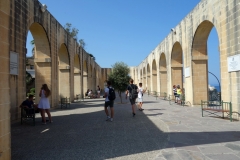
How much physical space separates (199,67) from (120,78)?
19.1 feet

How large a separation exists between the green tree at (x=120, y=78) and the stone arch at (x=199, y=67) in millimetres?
5335

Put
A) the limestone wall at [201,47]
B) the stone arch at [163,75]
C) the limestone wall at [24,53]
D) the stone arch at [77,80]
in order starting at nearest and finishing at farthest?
the limestone wall at [24,53], the limestone wall at [201,47], the stone arch at [77,80], the stone arch at [163,75]

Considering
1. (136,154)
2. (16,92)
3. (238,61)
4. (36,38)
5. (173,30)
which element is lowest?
(136,154)

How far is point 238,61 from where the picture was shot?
24.1 ft

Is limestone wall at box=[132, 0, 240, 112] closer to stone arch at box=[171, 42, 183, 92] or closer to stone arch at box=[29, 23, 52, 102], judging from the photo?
stone arch at box=[171, 42, 183, 92]

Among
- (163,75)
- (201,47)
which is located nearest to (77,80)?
(163,75)

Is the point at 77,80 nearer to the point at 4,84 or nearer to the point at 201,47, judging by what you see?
the point at 201,47

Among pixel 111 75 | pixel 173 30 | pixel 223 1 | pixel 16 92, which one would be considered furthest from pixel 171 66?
pixel 16 92

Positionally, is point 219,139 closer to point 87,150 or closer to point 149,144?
point 149,144

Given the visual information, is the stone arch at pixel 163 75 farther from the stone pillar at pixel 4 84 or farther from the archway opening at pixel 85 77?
the stone pillar at pixel 4 84

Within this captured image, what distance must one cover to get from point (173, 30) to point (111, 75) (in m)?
5.34

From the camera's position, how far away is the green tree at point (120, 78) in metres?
15.9

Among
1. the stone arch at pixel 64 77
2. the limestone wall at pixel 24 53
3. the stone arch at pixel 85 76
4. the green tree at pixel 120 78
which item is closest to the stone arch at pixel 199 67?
the green tree at pixel 120 78

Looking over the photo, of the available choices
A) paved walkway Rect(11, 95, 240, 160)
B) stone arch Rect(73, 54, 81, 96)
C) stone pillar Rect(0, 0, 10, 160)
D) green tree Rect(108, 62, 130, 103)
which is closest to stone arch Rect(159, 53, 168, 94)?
green tree Rect(108, 62, 130, 103)
